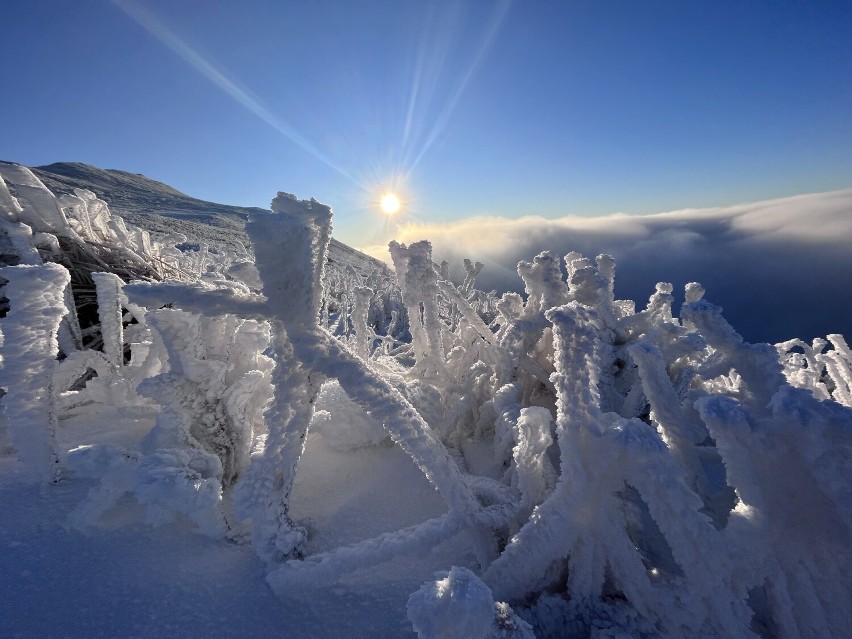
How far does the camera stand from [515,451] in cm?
91

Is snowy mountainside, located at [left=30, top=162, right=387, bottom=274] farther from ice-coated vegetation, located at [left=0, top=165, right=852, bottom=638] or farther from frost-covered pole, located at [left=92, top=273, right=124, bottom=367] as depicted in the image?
ice-coated vegetation, located at [left=0, top=165, right=852, bottom=638]

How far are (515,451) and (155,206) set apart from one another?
37.3 m

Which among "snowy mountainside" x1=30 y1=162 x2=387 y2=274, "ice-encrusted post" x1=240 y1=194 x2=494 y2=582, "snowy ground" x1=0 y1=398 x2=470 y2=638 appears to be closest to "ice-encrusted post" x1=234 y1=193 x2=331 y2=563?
"ice-encrusted post" x1=240 y1=194 x2=494 y2=582

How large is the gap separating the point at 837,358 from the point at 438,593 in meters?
1.82

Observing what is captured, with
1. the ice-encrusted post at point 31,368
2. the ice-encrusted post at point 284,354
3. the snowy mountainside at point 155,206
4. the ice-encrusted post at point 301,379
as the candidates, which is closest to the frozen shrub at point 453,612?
the ice-encrusted post at point 301,379

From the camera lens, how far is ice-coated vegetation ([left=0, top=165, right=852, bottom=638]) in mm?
618

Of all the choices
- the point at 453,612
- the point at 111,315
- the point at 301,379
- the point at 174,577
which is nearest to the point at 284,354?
the point at 301,379

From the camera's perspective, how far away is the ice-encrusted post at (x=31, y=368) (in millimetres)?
1039

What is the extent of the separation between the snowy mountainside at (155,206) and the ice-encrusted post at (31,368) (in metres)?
19.9

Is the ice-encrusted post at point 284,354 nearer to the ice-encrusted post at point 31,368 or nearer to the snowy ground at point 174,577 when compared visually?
the snowy ground at point 174,577

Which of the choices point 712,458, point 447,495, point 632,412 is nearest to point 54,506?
point 447,495

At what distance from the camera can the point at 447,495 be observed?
822 millimetres

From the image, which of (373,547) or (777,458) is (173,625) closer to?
(373,547)

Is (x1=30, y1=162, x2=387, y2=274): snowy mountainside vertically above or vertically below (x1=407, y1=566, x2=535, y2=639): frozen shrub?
above
